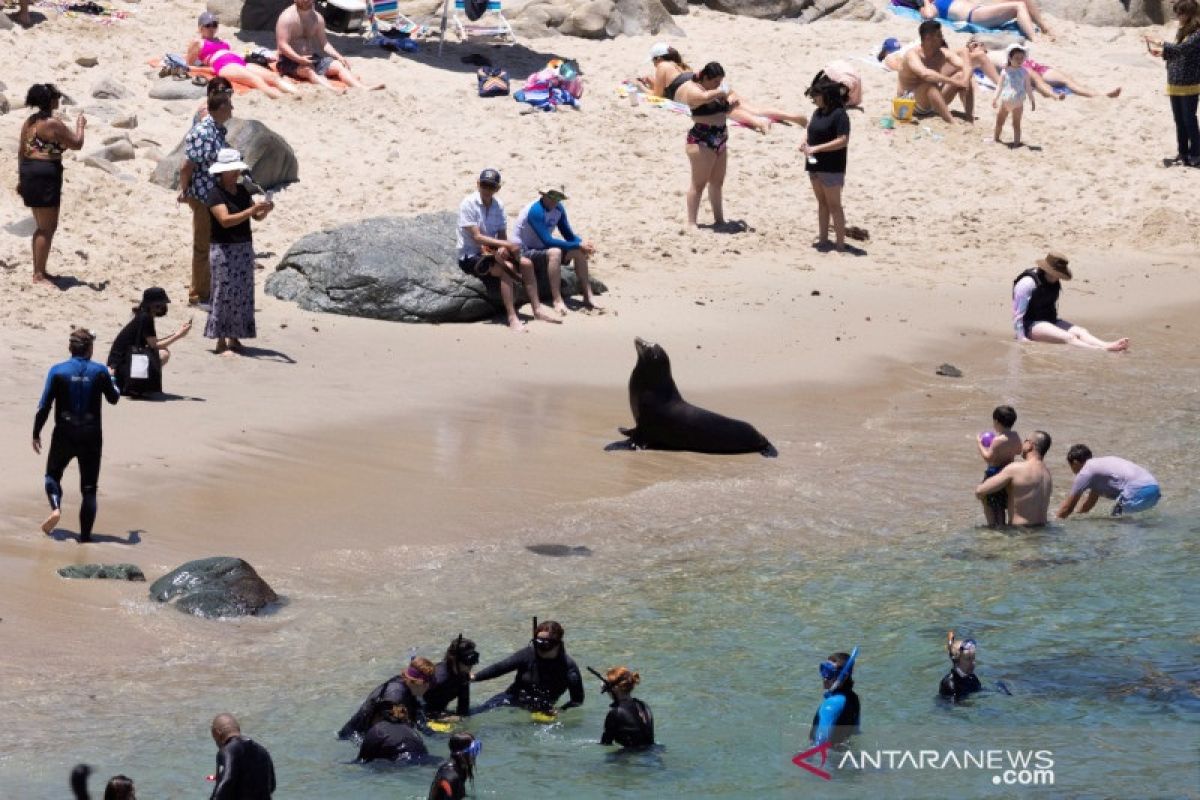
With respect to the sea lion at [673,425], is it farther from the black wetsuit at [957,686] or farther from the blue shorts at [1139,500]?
the black wetsuit at [957,686]

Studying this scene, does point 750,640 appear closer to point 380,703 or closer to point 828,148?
point 380,703

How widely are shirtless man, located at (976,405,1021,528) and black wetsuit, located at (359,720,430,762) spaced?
191 inches

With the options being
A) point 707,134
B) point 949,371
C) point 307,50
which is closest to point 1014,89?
point 707,134

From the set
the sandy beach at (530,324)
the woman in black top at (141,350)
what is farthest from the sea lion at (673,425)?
the woman in black top at (141,350)

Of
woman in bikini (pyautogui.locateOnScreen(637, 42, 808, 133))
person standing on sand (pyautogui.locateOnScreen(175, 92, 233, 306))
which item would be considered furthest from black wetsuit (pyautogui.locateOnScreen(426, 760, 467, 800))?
woman in bikini (pyautogui.locateOnScreen(637, 42, 808, 133))

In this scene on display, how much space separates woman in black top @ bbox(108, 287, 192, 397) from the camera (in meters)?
12.8

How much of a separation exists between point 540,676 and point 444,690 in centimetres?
46

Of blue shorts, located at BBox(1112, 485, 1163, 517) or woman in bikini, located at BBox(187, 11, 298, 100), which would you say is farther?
woman in bikini, located at BBox(187, 11, 298, 100)

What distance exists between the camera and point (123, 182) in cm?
1733

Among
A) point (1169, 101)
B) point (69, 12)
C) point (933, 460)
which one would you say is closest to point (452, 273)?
point (933, 460)

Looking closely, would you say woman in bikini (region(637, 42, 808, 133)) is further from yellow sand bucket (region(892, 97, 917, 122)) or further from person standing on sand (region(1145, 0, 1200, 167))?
person standing on sand (region(1145, 0, 1200, 167))

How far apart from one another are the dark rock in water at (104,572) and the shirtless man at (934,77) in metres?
13.8

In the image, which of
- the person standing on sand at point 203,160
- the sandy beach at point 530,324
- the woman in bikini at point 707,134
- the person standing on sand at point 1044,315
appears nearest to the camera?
the sandy beach at point 530,324

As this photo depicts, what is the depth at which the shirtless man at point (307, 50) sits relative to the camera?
19.9 meters
